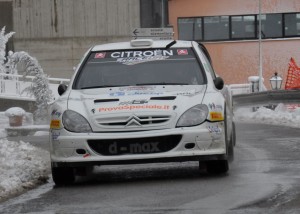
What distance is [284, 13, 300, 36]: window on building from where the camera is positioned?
1887 inches

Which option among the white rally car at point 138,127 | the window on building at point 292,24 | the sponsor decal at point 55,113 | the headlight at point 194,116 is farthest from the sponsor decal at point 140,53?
the window on building at point 292,24

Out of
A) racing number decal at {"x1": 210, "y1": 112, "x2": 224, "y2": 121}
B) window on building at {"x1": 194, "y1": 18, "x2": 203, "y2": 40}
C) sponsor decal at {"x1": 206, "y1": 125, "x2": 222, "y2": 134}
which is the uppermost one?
window on building at {"x1": 194, "y1": 18, "x2": 203, "y2": 40}

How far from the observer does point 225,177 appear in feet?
34.7

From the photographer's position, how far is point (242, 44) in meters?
47.8

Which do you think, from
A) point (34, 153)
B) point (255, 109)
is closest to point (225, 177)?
point (34, 153)

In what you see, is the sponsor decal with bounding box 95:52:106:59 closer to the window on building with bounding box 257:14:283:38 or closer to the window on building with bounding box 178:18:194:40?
the window on building with bounding box 178:18:194:40

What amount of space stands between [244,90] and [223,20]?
11916mm

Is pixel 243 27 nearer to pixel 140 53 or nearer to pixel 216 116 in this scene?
pixel 140 53

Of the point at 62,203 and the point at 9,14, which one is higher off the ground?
the point at 9,14

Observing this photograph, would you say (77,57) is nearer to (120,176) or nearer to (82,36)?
(82,36)

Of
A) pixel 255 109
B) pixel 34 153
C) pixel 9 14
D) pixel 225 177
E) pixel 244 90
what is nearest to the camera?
pixel 225 177

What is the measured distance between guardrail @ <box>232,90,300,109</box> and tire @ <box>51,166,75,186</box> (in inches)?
553

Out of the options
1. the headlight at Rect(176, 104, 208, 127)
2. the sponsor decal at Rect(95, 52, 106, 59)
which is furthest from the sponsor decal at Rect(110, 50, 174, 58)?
the headlight at Rect(176, 104, 208, 127)

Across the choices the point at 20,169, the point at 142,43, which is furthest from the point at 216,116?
the point at 20,169
